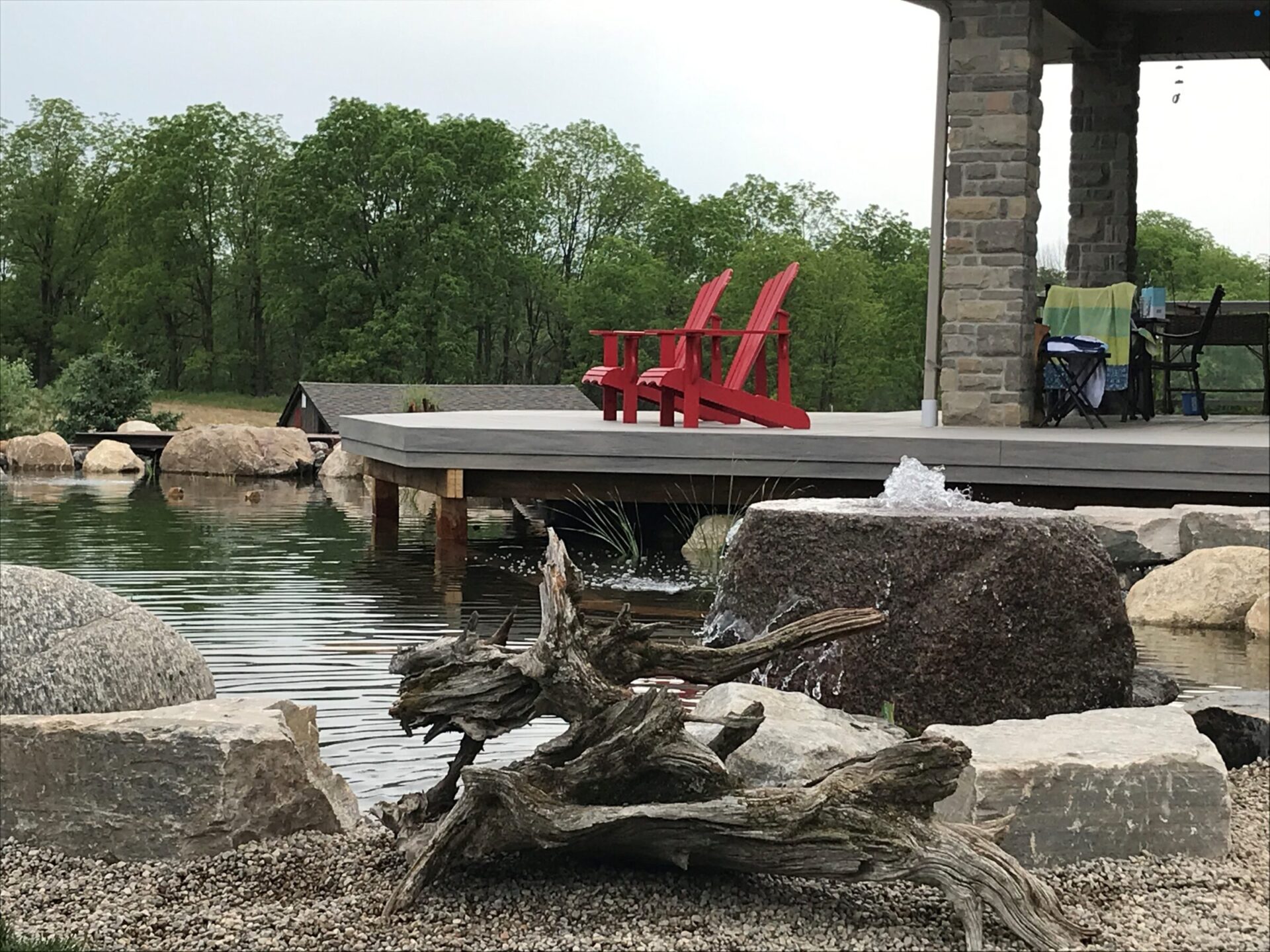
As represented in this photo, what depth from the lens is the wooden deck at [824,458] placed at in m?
8.32

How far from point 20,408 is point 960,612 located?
22.4 metres

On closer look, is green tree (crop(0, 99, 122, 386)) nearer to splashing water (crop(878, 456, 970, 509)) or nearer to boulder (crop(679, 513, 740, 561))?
boulder (crop(679, 513, 740, 561))

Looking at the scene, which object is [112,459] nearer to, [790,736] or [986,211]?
[986,211]

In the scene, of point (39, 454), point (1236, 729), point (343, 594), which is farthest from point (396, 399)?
point (1236, 729)

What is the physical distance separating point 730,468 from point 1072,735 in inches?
208

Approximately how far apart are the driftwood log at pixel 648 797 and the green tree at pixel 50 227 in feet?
130

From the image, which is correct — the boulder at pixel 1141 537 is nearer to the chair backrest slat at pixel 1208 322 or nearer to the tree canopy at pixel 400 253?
the chair backrest slat at pixel 1208 322

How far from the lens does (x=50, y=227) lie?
4169cm

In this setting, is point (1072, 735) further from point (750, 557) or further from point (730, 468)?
point (730, 468)

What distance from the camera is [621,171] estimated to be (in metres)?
38.6

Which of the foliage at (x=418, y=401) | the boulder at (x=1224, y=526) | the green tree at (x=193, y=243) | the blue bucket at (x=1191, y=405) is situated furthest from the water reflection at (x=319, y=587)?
the green tree at (x=193, y=243)

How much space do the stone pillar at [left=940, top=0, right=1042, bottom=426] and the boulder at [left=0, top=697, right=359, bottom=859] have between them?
707 cm

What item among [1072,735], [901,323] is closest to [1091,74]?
[1072,735]

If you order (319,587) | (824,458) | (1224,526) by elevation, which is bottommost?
(319,587)
